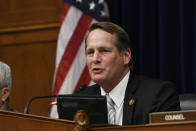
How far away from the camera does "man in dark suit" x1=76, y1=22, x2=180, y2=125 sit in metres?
2.53

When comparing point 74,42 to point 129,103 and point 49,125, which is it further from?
point 49,125

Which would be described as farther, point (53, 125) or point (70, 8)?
point (70, 8)

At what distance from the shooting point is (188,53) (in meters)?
3.88

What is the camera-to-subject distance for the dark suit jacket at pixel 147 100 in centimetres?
251

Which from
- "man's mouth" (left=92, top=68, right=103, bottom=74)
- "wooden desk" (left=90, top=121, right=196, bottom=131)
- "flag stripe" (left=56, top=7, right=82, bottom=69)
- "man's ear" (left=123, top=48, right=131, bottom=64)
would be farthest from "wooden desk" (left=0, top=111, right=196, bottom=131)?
"flag stripe" (left=56, top=7, right=82, bottom=69)

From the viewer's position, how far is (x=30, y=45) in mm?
4566

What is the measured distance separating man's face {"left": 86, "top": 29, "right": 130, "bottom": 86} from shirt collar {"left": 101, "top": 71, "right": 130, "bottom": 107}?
1.6 inches

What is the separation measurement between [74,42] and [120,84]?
132 centimetres

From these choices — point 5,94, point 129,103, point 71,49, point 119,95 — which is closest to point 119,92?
point 119,95

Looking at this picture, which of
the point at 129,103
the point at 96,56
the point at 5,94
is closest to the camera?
the point at 129,103

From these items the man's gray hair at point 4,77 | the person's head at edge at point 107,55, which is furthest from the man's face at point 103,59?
the man's gray hair at point 4,77

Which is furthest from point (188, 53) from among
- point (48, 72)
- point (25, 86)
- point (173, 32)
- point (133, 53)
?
point (25, 86)

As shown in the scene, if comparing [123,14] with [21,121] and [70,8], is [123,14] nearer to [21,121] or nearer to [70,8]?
[70,8]

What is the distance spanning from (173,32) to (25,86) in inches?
69.3
